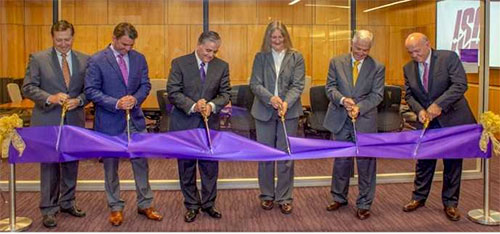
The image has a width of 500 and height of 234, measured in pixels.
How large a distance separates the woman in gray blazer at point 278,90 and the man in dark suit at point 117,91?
99 cm

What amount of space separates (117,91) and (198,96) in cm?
64

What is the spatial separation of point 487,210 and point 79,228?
128 inches

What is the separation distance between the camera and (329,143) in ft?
13.8

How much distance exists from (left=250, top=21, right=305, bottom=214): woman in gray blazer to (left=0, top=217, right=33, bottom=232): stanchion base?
195 cm

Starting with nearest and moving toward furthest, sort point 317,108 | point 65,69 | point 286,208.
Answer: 1. point 65,69
2. point 286,208
3. point 317,108

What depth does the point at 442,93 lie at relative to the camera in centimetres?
457

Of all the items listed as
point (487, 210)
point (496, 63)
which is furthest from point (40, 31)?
point (496, 63)

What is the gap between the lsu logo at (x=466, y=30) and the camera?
5969mm

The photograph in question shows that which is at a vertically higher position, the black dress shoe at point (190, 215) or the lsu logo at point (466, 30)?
the lsu logo at point (466, 30)

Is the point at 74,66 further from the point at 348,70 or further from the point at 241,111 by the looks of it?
the point at 348,70

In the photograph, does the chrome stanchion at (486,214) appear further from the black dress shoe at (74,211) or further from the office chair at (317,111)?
the black dress shoe at (74,211)

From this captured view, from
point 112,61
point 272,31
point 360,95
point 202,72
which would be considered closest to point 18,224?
point 112,61

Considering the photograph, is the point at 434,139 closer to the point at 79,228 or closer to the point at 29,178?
the point at 79,228

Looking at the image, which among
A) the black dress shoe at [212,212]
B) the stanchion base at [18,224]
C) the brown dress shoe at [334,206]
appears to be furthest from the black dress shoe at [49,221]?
the brown dress shoe at [334,206]
